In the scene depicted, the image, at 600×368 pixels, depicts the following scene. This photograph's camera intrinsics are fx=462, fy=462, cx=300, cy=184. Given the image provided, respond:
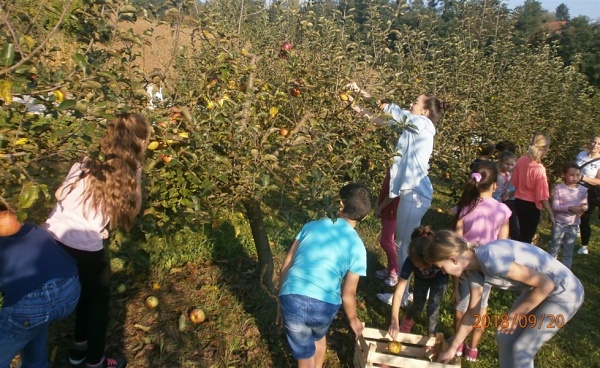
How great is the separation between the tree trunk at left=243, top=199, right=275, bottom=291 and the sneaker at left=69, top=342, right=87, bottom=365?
1.23m

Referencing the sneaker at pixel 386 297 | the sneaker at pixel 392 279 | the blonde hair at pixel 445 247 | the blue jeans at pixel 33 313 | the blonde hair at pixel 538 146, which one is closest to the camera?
the blue jeans at pixel 33 313

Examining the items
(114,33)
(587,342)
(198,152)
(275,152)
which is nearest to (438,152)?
(587,342)

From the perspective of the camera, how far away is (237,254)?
407 cm

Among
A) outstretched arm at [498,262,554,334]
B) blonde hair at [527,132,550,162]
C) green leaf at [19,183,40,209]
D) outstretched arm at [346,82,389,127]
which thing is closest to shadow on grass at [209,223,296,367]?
outstretched arm at [498,262,554,334]

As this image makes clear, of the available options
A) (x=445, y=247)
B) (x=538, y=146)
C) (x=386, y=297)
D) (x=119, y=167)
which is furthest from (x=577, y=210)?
(x=119, y=167)

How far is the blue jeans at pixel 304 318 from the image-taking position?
2.23 m

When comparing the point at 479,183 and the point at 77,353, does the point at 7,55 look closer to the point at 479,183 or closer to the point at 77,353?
the point at 77,353

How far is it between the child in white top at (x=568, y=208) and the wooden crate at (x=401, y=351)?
2.44m

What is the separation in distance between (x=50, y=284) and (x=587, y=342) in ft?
11.8

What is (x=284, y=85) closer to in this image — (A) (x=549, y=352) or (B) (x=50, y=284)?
(B) (x=50, y=284)

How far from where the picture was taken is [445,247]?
2350 mm

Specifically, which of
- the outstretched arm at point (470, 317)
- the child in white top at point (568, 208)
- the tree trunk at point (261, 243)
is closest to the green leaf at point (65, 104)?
the tree trunk at point (261, 243)

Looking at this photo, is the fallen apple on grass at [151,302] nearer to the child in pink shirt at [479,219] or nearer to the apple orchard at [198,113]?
the apple orchard at [198,113]

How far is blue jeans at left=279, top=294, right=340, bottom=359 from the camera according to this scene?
2234 millimetres
